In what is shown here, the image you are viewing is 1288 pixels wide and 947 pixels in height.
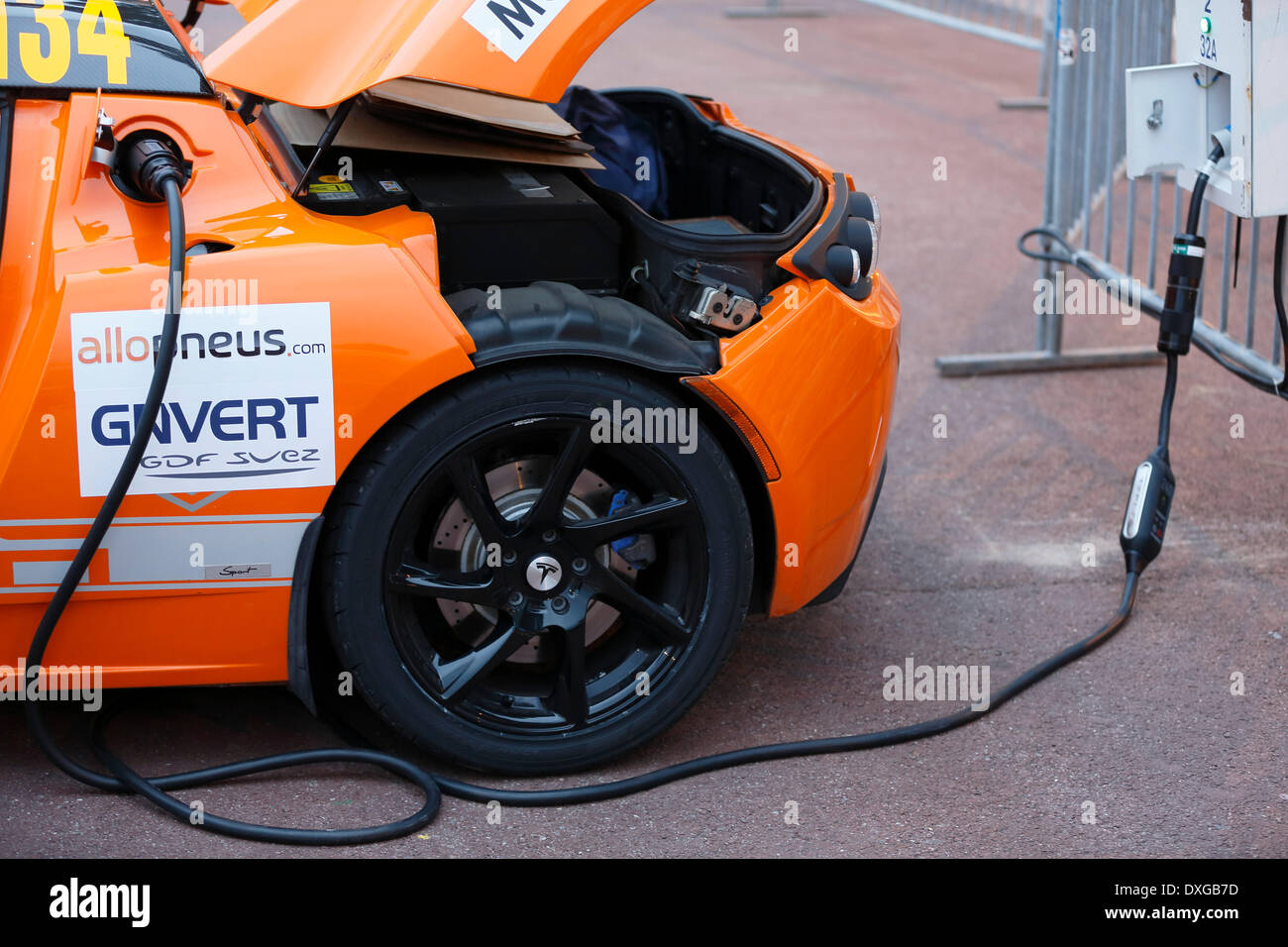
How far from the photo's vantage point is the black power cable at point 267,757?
246 cm

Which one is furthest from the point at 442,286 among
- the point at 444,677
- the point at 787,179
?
the point at 787,179

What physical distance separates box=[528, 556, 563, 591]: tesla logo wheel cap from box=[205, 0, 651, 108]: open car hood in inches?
34.3

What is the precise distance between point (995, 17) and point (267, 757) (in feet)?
33.8

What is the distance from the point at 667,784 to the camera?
289 cm

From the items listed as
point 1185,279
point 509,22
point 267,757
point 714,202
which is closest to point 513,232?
point 509,22

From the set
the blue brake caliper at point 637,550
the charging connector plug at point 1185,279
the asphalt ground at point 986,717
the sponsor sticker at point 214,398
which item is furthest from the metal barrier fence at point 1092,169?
the sponsor sticker at point 214,398

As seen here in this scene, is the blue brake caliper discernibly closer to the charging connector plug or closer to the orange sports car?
the orange sports car

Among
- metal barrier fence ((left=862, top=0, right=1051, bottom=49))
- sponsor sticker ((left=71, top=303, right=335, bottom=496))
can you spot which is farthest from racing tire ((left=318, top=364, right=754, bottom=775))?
metal barrier fence ((left=862, top=0, right=1051, bottom=49))

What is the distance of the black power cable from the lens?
246 centimetres

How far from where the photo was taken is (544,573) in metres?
2.77

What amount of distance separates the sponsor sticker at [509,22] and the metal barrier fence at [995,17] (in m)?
8.24

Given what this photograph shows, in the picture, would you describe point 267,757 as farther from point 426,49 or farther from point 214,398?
point 426,49

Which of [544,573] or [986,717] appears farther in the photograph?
[986,717]

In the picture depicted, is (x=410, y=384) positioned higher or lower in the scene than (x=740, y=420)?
higher
